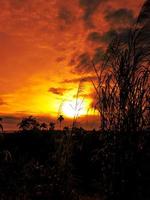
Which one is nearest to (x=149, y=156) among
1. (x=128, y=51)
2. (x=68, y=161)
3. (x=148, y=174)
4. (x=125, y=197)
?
(x=148, y=174)

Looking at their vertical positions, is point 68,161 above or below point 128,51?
below

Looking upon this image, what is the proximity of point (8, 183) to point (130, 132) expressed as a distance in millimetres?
3598

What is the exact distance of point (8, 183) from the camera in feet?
25.3

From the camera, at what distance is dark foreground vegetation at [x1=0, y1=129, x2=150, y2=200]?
Result: 470cm

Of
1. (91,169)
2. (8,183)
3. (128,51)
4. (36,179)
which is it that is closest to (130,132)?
(128,51)

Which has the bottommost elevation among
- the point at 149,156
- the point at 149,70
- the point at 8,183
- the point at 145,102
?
the point at 8,183

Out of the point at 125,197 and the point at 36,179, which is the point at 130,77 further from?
the point at 36,179

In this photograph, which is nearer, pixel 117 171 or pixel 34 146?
pixel 117 171

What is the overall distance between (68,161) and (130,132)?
69.7 inches

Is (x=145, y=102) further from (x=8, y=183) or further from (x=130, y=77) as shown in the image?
(x=8, y=183)

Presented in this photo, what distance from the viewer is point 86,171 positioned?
32.3 feet

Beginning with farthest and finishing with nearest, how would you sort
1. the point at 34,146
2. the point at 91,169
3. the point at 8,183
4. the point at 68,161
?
the point at 34,146
the point at 91,169
the point at 8,183
the point at 68,161

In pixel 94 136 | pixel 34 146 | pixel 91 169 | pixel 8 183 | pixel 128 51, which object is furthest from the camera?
pixel 34 146

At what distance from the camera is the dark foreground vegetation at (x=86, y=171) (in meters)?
4.70
